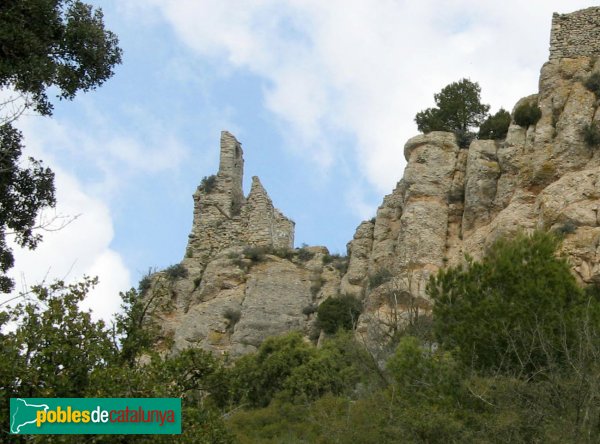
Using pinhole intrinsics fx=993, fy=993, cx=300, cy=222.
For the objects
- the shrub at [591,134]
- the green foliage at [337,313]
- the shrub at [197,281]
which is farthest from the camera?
the shrub at [197,281]

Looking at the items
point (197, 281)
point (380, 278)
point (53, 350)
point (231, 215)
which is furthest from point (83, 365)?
point (231, 215)

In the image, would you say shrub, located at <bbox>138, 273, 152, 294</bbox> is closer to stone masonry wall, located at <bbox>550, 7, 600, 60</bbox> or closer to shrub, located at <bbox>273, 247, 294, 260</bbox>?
shrub, located at <bbox>273, 247, 294, 260</bbox>

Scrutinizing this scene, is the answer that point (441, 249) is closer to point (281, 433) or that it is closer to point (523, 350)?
point (281, 433)

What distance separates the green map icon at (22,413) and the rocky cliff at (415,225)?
18.1 metres

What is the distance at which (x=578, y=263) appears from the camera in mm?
26500

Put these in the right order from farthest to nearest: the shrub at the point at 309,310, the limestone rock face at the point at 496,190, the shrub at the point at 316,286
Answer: the shrub at the point at 316,286 < the shrub at the point at 309,310 < the limestone rock face at the point at 496,190

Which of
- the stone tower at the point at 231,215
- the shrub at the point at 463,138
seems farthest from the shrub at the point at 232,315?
the shrub at the point at 463,138

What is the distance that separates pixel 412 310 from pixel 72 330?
65.2ft

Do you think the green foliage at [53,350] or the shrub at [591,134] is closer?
the green foliage at [53,350]

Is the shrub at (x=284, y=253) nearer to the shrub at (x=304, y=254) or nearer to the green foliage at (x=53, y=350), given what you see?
the shrub at (x=304, y=254)

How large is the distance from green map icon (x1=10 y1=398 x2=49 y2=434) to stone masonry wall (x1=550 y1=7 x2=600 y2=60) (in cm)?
2842

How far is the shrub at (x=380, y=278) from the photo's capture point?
32.9 meters

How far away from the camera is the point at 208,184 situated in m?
43.4

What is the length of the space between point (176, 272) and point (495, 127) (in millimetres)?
14123
